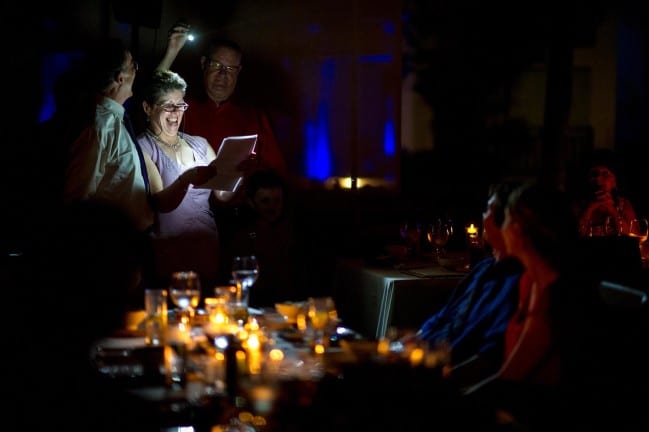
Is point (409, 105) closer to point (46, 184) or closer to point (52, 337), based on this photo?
point (46, 184)

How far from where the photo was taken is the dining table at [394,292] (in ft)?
14.5

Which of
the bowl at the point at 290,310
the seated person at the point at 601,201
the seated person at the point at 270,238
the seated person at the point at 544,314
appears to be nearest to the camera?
the seated person at the point at 544,314

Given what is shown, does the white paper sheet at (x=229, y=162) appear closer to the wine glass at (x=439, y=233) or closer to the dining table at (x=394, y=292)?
the dining table at (x=394, y=292)

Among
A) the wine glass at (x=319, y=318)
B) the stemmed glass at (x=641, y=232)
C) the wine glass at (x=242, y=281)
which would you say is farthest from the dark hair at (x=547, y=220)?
the stemmed glass at (x=641, y=232)

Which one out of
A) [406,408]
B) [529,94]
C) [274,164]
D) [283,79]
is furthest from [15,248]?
[529,94]

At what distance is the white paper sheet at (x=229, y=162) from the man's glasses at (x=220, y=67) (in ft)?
2.89

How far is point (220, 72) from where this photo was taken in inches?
199

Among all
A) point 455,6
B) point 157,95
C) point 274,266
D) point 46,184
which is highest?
point 455,6

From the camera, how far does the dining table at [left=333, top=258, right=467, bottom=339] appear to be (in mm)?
4422

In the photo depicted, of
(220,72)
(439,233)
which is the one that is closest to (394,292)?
(439,233)

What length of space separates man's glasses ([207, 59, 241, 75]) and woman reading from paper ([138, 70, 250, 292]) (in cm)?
50

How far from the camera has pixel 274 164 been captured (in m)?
5.49

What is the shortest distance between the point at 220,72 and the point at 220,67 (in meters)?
0.03

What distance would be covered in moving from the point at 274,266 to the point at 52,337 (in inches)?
120
